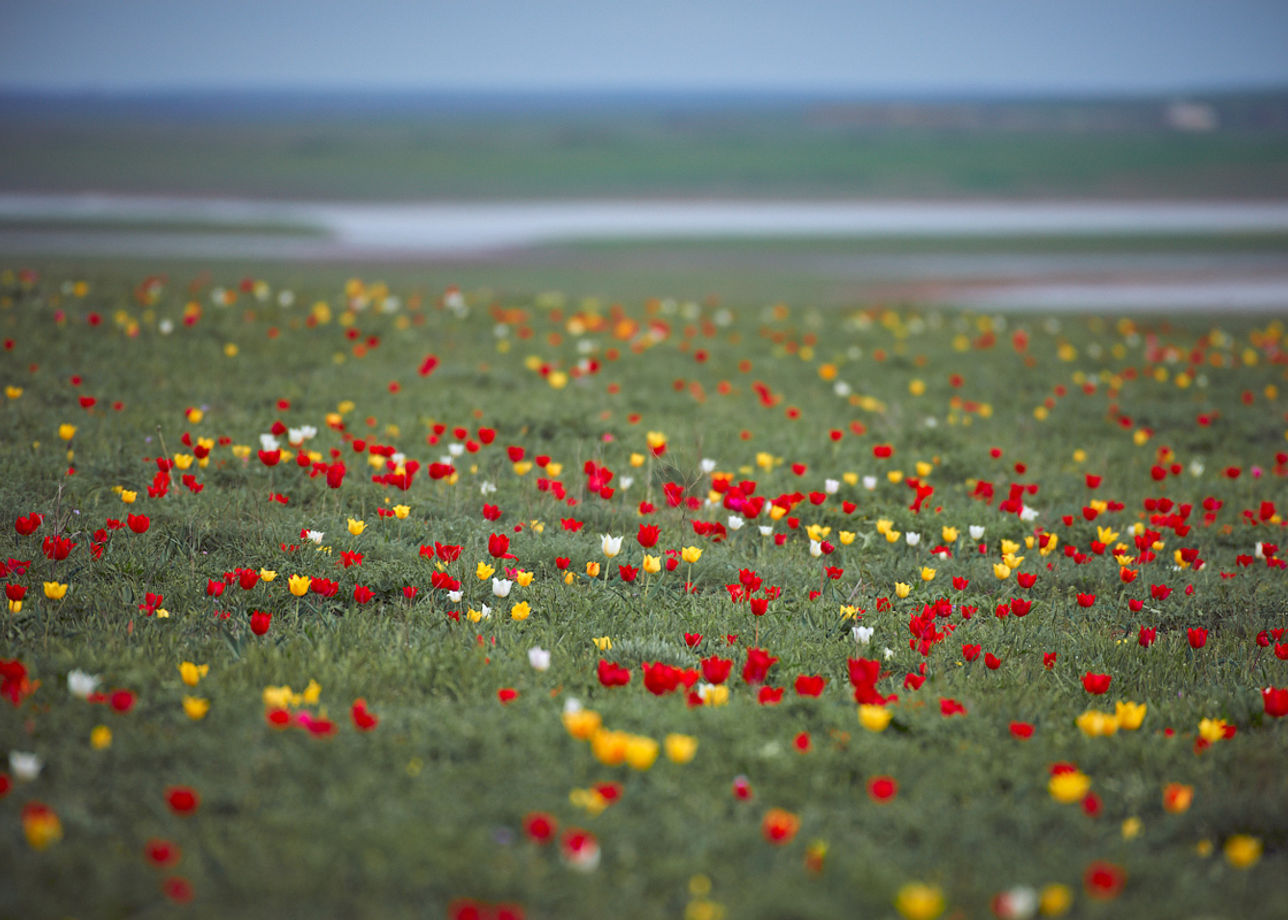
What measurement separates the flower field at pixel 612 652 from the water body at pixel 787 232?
10.5m

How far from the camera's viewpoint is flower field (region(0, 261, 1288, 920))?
251cm

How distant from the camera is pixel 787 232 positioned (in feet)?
93.5

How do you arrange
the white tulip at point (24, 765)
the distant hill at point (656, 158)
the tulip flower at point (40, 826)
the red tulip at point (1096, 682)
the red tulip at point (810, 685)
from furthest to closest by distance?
1. the distant hill at point (656, 158)
2. the red tulip at point (1096, 682)
3. the red tulip at point (810, 685)
4. the white tulip at point (24, 765)
5. the tulip flower at point (40, 826)

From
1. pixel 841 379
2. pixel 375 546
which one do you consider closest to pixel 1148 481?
pixel 841 379

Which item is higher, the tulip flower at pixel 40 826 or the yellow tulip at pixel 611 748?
the yellow tulip at pixel 611 748

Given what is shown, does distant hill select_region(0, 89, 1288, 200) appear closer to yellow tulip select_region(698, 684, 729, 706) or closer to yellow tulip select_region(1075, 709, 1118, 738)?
yellow tulip select_region(698, 684, 729, 706)

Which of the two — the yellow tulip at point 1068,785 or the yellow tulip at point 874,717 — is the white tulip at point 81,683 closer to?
the yellow tulip at point 874,717

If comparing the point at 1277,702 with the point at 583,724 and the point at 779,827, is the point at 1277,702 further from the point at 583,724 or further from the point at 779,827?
the point at 583,724

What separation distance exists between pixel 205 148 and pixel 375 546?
5909 centimetres

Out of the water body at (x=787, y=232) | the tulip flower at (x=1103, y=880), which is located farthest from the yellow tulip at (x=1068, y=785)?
the water body at (x=787, y=232)

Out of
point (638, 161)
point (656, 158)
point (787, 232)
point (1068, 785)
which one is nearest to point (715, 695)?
point (1068, 785)

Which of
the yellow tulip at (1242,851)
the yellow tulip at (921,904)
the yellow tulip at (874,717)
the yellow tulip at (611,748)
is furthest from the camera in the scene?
the yellow tulip at (874,717)

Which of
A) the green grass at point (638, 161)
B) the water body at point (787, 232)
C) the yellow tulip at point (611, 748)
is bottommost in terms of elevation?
the yellow tulip at point (611, 748)

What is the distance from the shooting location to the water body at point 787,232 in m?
18.2
